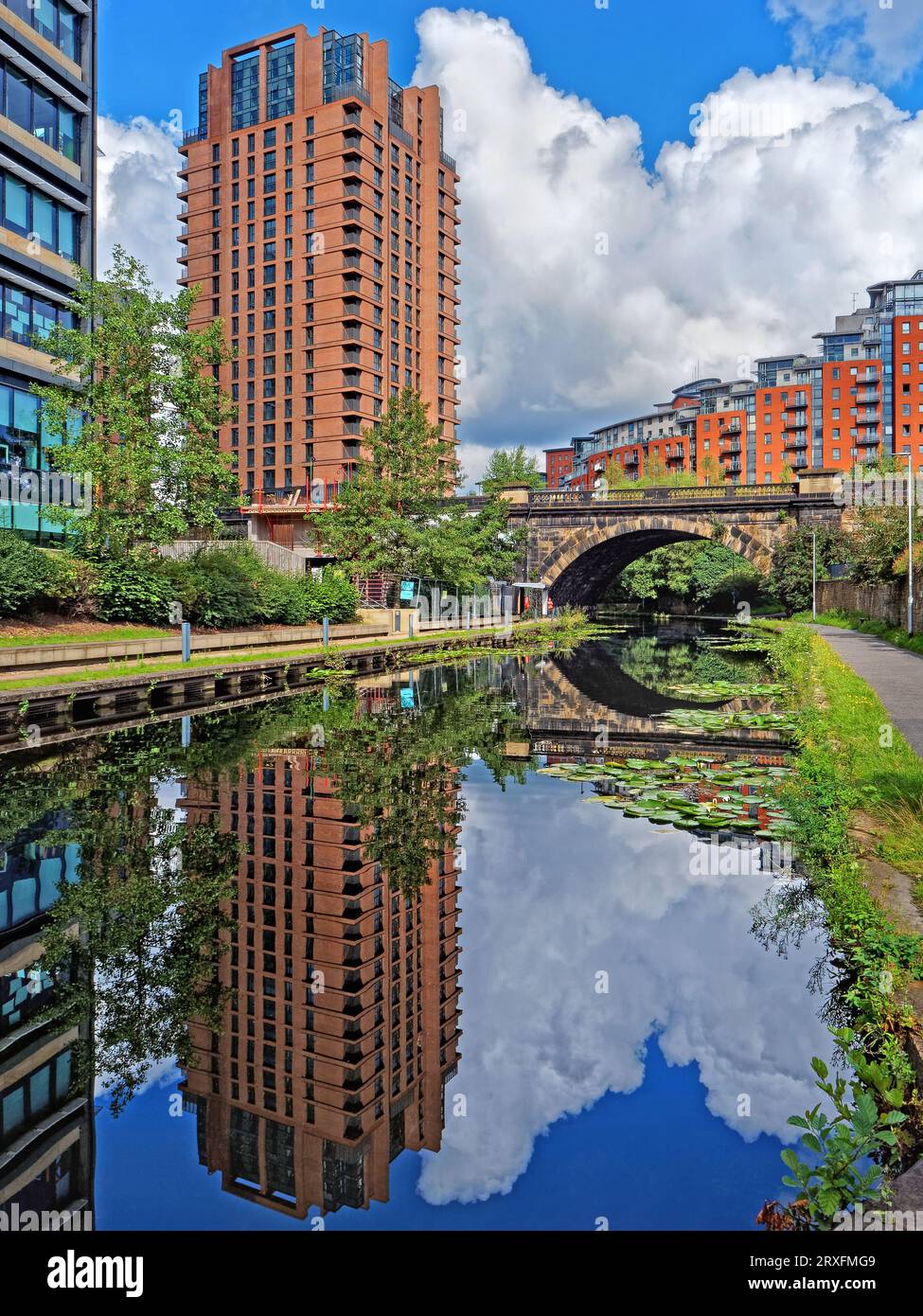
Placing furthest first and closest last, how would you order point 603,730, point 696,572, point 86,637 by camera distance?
point 696,572
point 86,637
point 603,730

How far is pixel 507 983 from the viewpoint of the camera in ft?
18.6

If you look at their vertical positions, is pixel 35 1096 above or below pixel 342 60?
below

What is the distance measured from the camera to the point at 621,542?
61.2 metres

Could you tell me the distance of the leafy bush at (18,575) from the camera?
20344mm

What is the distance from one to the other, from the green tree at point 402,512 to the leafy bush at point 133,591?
45.7ft

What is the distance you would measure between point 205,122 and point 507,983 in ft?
308

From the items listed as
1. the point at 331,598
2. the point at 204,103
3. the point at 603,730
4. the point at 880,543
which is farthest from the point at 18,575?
the point at 204,103

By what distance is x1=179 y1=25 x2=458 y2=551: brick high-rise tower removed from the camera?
73.1m

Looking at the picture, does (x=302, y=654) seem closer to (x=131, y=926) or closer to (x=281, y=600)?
(x=281, y=600)

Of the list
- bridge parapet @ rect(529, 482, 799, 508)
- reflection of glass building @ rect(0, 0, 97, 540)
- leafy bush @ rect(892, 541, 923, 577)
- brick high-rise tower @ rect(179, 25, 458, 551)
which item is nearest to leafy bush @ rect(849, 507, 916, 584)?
leafy bush @ rect(892, 541, 923, 577)

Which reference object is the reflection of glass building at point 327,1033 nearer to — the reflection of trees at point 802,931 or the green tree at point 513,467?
the reflection of trees at point 802,931

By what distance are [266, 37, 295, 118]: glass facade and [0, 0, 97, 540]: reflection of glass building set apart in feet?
142

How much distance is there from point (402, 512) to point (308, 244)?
151ft

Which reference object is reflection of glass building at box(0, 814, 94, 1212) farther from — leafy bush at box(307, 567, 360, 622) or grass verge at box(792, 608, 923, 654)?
leafy bush at box(307, 567, 360, 622)
